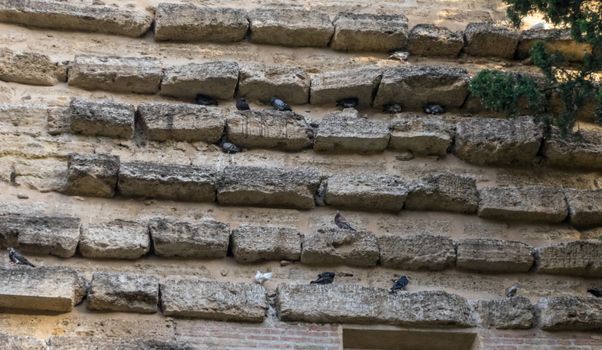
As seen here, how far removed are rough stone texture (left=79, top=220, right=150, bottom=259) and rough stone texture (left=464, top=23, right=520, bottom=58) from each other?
293 centimetres

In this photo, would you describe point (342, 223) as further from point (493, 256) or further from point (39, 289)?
point (39, 289)

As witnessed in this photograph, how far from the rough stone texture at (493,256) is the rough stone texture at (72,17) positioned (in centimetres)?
278

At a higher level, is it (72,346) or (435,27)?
(435,27)

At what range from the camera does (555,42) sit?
8.87 m

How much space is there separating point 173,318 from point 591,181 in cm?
298

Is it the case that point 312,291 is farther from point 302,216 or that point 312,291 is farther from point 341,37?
point 341,37

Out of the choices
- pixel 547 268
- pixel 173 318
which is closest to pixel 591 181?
pixel 547 268

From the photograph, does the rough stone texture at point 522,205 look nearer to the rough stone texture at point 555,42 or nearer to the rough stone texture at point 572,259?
the rough stone texture at point 572,259

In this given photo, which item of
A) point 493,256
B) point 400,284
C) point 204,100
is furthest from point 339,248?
point 204,100

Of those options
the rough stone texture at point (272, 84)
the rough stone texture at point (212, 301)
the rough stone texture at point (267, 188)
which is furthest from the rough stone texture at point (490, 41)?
the rough stone texture at point (212, 301)

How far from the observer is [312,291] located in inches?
288

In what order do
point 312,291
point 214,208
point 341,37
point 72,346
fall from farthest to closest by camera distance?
point 341,37 < point 214,208 < point 312,291 < point 72,346

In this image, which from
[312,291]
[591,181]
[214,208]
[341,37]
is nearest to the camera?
[312,291]

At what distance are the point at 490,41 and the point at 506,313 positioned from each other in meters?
2.35
